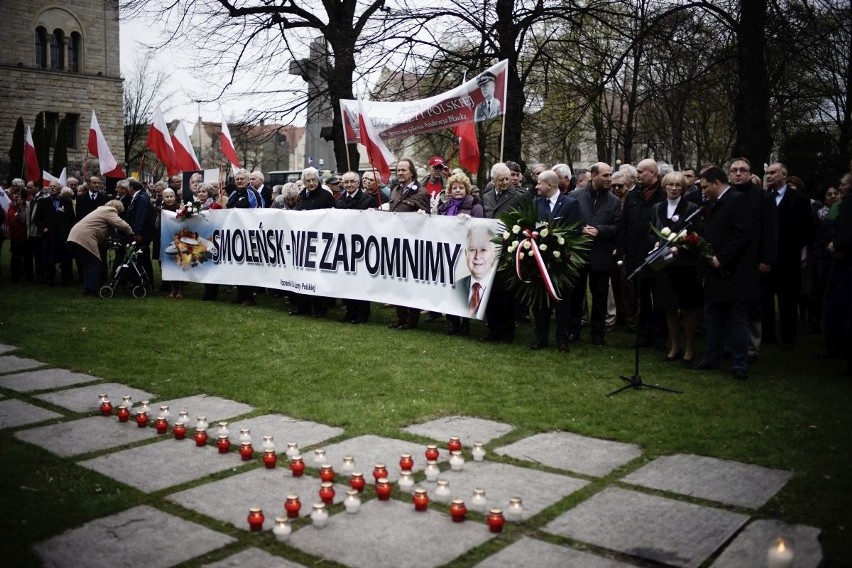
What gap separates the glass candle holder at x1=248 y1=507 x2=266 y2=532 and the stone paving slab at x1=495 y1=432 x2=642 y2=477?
204 cm

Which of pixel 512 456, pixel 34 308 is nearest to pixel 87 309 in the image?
pixel 34 308

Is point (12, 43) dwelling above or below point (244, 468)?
above

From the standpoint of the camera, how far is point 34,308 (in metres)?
13.4

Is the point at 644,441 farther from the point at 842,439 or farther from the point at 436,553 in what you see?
the point at 436,553

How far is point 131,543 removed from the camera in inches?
166

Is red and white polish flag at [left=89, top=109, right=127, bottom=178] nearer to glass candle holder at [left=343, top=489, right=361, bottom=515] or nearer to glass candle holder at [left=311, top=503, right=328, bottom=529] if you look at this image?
glass candle holder at [left=343, top=489, right=361, bottom=515]

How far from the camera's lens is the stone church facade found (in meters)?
51.1

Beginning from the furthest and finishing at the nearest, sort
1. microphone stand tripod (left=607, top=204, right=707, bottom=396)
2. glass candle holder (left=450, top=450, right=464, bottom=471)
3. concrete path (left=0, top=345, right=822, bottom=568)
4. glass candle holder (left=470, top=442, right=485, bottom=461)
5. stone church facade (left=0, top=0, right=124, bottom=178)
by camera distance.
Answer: stone church facade (left=0, top=0, right=124, bottom=178) < microphone stand tripod (left=607, top=204, right=707, bottom=396) < glass candle holder (left=470, top=442, right=485, bottom=461) < glass candle holder (left=450, top=450, right=464, bottom=471) < concrete path (left=0, top=345, right=822, bottom=568)

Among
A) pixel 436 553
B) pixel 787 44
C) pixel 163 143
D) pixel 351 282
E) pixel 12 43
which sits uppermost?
pixel 12 43

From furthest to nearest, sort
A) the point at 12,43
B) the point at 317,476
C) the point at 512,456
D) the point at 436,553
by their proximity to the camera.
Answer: the point at 12,43, the point at 512,456, the point at 317,476, the point at 436,553

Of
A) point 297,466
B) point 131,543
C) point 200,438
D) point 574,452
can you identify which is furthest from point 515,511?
point 200,438

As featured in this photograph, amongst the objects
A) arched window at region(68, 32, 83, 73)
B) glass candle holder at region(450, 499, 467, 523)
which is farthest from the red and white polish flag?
arched window at region(68, 32, 83, 73)

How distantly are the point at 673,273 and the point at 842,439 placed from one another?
3.20 m

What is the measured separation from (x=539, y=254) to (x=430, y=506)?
5060 millimetres
